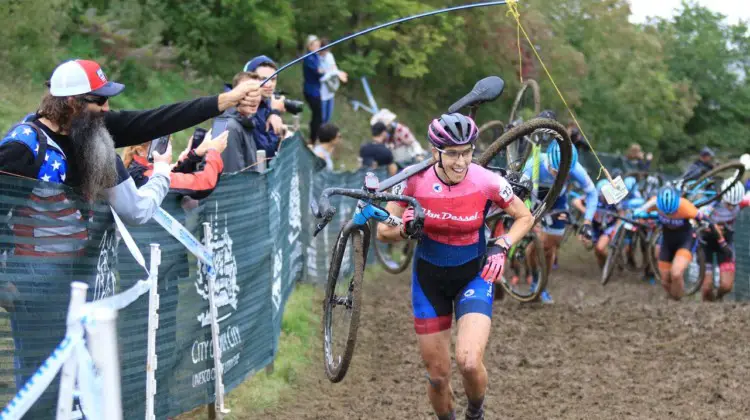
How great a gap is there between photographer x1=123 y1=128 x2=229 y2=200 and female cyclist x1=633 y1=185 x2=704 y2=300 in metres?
8.68

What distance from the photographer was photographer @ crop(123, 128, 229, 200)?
6.53 meters

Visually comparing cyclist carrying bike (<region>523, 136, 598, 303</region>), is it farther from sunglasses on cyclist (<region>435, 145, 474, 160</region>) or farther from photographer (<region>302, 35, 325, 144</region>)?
photographer (<region>302, 35, 325, 144</region>)

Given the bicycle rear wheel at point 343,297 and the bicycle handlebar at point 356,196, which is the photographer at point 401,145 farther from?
the bicycle handlebar at point 356,196

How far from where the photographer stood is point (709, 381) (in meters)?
9.20

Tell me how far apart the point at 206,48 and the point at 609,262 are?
9506 millimetres

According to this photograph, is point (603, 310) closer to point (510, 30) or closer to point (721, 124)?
point (510, 30)

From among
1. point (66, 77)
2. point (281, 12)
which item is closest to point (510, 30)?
point (281, 12)

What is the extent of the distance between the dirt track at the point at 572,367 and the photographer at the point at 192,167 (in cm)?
220

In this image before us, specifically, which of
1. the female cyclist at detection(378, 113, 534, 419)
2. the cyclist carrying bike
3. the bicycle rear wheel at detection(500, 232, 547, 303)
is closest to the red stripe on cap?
the female cyclist at detection(378, 113, 534, 419)

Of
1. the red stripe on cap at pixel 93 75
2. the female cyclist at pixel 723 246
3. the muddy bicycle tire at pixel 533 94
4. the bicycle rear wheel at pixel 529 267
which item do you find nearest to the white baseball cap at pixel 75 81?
the red stripe on cap at pixel 93 75

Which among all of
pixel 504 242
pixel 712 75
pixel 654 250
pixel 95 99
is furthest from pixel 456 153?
pixel 712 75

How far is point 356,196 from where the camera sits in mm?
6449

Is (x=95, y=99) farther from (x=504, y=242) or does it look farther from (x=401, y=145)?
(x=401, y=145)

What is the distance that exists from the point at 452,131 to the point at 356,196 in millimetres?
726
